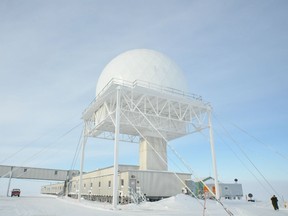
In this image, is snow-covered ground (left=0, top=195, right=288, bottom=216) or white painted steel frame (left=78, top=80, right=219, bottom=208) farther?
white painted steel frame (left=78, top=80, right=219, bottom=208)

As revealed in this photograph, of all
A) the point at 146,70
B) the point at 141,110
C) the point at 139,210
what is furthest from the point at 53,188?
the point at 139,210

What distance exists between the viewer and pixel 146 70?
2689cm

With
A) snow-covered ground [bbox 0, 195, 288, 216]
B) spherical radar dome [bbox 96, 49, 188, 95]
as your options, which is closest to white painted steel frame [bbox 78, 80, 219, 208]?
Answer: spherical radar dome [bbox 96, 49, 188, 95]

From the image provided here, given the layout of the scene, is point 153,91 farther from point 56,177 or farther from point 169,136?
point 56,177

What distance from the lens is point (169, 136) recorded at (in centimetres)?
3222

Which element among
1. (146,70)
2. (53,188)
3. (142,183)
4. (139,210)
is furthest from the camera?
(53,188)

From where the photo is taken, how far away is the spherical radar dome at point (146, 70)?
26.6 m

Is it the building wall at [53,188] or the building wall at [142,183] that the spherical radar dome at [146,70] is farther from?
the building wall at [53,188]

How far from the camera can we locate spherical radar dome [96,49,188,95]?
26641mm

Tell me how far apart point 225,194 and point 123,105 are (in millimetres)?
25212

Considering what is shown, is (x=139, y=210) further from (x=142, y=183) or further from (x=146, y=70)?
(x=146, y=70)

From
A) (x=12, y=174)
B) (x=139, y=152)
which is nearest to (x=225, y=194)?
(x=139, y=152)

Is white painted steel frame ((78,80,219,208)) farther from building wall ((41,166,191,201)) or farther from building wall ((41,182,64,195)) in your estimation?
building wall ((41,182,64,195))

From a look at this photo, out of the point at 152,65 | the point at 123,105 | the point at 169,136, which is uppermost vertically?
the point at 152,65
